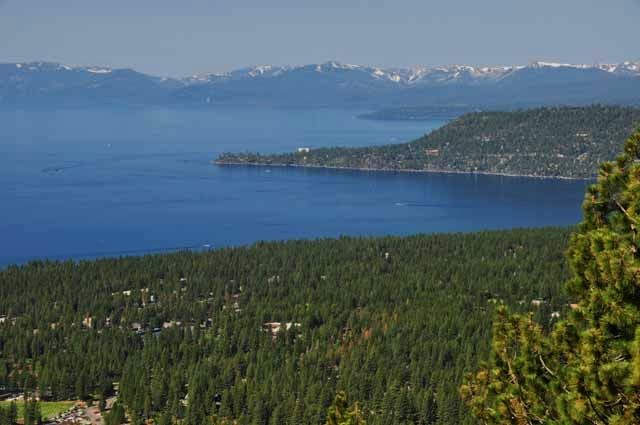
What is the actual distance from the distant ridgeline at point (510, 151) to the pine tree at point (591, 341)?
155m

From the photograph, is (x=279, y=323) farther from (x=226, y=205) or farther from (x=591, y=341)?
(x=226, y=205)

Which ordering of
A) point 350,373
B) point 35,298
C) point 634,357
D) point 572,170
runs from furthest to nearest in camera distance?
point 572,170 → point 35,298 → point 350,373 → point 634,357

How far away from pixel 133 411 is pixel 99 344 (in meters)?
11.9

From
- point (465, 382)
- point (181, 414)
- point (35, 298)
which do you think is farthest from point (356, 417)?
point (35, 298)

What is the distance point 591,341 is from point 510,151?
177 metres

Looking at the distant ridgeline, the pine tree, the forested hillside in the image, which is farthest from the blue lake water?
the pine tree

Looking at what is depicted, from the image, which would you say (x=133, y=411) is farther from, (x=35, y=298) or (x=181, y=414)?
(x=35, y=298)

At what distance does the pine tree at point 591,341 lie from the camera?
995cm

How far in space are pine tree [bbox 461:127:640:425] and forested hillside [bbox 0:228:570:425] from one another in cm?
2675

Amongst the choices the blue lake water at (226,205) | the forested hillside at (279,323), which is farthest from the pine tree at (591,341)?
the blue lake water at (226,205)

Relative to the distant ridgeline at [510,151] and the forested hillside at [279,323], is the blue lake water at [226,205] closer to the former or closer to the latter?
the distant ridgeline at [510,151]

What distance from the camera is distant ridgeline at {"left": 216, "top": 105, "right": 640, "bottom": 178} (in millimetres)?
173625

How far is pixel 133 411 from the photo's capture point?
1644 inches

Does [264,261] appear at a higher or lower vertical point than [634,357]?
lower
